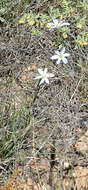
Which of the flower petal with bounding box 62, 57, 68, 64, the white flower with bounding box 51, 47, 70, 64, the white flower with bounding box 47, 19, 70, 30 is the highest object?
the white flower with bounding box 47, 19, 70, 30

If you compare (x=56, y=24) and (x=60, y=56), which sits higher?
(x=56, y=24)

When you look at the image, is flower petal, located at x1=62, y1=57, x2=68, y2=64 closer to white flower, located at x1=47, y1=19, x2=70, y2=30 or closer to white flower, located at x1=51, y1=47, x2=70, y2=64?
white flower, located at x1=51, y1=47, x2=70, y2=64

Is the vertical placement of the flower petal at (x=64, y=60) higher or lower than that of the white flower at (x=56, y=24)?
lower

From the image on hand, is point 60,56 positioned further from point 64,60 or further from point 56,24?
point 56,24

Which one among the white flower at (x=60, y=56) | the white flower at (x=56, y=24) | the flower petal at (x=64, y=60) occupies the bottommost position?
the flower petal at (x=64, y=60)

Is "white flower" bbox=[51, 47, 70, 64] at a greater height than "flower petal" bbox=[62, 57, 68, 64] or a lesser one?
greater

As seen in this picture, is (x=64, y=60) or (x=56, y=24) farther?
(x=56, y=24)

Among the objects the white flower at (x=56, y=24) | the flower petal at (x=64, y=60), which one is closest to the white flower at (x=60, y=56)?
the flower petal at (x=64, y=60)

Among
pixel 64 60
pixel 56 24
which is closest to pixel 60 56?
pixel 64 60

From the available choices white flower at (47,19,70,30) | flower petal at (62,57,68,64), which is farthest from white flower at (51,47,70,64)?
white flower at (47,19,70,30)

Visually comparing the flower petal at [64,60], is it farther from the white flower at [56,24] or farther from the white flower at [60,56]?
the white flower at [56,24]

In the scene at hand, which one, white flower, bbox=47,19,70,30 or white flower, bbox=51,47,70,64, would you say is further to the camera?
white flower, bbox=47,19,70,30
